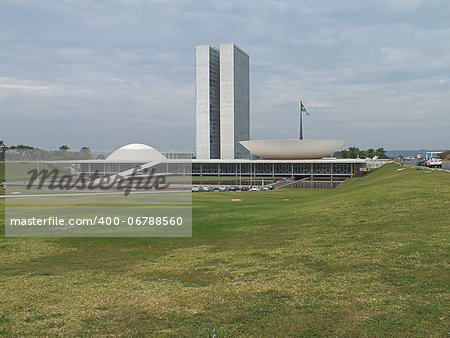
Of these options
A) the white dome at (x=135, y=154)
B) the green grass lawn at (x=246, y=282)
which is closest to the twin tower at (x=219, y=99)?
the white dome at (x=135, y=154)

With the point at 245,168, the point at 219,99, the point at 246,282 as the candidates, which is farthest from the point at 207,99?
the point at 246,282

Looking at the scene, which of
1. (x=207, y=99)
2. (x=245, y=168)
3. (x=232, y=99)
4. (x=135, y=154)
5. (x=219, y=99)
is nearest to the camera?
(x=245, y=168)

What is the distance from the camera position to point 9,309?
10023 mm

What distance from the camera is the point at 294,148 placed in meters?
94.4

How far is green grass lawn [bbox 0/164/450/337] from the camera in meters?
8.50

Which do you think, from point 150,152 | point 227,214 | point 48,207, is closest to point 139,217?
point 227,214

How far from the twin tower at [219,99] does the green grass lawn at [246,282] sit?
120 metres

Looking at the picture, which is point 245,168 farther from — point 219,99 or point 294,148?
point 219,99

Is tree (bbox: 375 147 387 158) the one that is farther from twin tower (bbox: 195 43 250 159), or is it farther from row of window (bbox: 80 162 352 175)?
row of window (bbox: 80 162 352 175)

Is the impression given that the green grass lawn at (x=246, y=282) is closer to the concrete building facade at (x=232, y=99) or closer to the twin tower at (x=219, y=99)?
the twin tower at (x=219, y=99)

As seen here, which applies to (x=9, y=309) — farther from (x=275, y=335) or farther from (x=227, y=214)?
(x=227, y=214)

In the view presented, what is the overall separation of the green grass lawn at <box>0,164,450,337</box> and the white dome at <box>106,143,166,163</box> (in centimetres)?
10004

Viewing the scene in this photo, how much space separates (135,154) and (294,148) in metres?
49.9

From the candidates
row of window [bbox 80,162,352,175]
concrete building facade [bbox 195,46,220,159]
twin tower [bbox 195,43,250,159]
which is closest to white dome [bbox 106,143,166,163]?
row of window [bbox 80,162,352,175]
